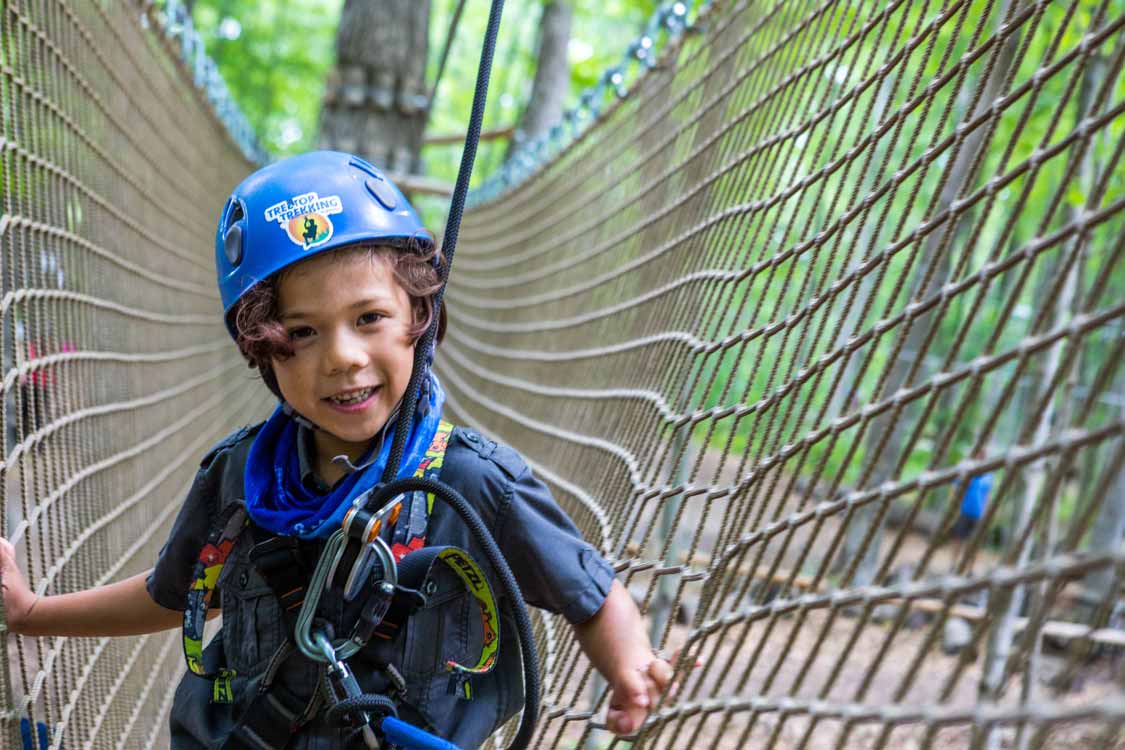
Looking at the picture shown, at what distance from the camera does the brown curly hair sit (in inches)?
41.0

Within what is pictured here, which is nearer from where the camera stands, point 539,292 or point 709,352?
point 709,352

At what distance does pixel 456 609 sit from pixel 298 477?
0.67 ft

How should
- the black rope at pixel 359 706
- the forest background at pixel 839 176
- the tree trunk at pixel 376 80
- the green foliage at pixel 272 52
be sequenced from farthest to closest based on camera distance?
the green foliage at pixel 272 52 → the tree trunk at pixel 376 80 → the forest background at pixel 839 176 → the black rope at pixel 359 706

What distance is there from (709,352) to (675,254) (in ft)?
1.72

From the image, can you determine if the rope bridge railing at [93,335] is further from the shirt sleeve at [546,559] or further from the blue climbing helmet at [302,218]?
the shirt sleeve at [546,559]

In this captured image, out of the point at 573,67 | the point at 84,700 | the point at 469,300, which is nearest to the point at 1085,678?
the point at 469,300

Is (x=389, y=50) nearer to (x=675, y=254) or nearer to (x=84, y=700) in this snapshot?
(x=675, y=254)

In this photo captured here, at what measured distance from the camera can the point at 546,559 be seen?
105 cm

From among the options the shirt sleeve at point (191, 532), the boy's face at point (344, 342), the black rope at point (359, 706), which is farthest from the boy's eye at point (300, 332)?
the black rope at point (359, 706)

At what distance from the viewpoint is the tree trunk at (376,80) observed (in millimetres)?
4906

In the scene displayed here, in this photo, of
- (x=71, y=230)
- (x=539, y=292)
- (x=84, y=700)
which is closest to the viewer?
(x=84, y=700)

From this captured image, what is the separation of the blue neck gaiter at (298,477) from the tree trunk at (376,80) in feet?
12.8

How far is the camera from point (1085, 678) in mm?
4680

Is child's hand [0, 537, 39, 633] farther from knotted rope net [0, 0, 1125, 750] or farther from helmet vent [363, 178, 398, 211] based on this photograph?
helmet vent [363, 178, 398, 211]
